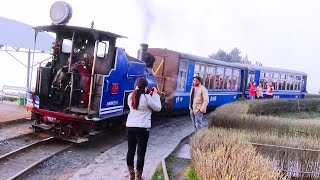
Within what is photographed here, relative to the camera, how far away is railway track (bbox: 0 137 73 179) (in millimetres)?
7453

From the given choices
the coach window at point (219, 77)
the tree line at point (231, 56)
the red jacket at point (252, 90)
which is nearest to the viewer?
the coach window at point (219, 77)

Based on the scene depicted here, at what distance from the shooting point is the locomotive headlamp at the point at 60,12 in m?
10.4

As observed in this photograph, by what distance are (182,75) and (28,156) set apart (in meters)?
8.56

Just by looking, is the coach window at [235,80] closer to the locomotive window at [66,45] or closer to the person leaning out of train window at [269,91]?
the person leaning out of train window at [269,91]

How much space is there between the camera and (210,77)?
61.2ft

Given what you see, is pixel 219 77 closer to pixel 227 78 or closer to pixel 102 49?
pixel 227 78

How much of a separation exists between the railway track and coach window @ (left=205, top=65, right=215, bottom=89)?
9.27 m

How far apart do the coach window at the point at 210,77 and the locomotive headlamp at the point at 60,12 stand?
9.01 metres

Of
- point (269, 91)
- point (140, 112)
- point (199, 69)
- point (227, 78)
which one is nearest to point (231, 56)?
point (269, 91)

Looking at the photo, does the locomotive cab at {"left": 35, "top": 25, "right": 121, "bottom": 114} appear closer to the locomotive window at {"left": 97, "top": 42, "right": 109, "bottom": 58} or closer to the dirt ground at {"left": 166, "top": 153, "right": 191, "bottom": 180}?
the locomotive window at {"left": 97, "top": 42, "right": 109, "bottom": 58}

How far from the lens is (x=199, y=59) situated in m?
17.2

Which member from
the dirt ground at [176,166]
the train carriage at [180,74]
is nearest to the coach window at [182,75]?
the train carriage at [180,74]

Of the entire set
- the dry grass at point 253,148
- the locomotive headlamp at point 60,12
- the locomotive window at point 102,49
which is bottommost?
the dry grass at point 253,148

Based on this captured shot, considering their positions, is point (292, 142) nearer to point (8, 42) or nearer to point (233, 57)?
point (8, 42)
